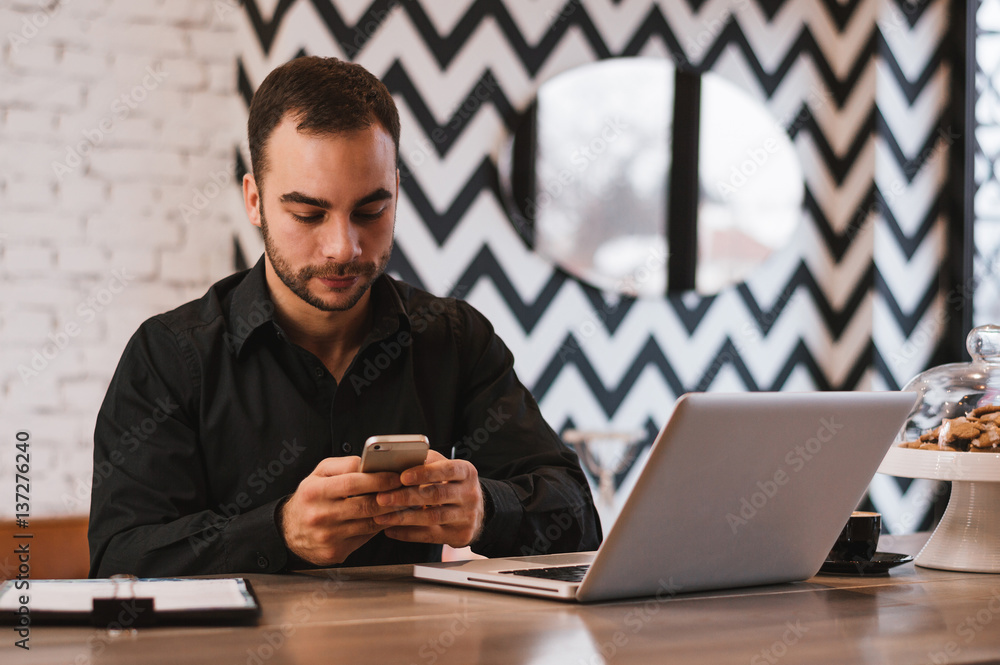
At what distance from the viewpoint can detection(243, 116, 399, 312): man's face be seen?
1468mm

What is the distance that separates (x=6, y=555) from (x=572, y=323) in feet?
5.13

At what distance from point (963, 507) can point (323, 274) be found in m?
0.95

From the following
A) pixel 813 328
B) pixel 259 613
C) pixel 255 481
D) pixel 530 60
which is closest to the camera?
pixel 259 613

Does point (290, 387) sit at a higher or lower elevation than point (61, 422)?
higher

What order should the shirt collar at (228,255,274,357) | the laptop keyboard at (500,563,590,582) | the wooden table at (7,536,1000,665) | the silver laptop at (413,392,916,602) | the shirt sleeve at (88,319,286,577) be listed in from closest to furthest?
the wooden table at (7,536,1000,665), the silver laptop at (413,392,916,602), the laptop keyboard at (500,563,590,582), the shirt sleeve at (88,319,286,577), the shirt collar at (228,255,274,357)

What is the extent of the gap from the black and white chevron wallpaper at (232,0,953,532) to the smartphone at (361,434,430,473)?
164 cm

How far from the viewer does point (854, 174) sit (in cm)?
325

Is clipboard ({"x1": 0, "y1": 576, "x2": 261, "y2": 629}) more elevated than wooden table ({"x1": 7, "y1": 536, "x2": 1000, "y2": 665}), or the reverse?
clipboard ({"x1": 0, "y1": 576, "x2": 261, "y2": 629})

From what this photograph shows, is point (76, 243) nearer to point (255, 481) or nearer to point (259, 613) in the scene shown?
point (255, 481)

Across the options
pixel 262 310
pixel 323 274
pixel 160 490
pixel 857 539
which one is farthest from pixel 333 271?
pixel 857 539

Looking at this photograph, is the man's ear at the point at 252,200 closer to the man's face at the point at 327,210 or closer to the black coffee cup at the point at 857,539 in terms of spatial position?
the man's face at the point at 327,210

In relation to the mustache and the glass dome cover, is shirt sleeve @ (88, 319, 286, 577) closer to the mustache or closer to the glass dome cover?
the mustache

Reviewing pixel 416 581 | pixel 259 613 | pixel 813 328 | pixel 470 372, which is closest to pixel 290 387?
pixel 470 372

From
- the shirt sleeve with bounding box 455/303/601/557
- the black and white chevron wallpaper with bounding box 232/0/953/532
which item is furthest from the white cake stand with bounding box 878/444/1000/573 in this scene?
the black and white chevron wallpaper with bounding box 232/0/953/532
